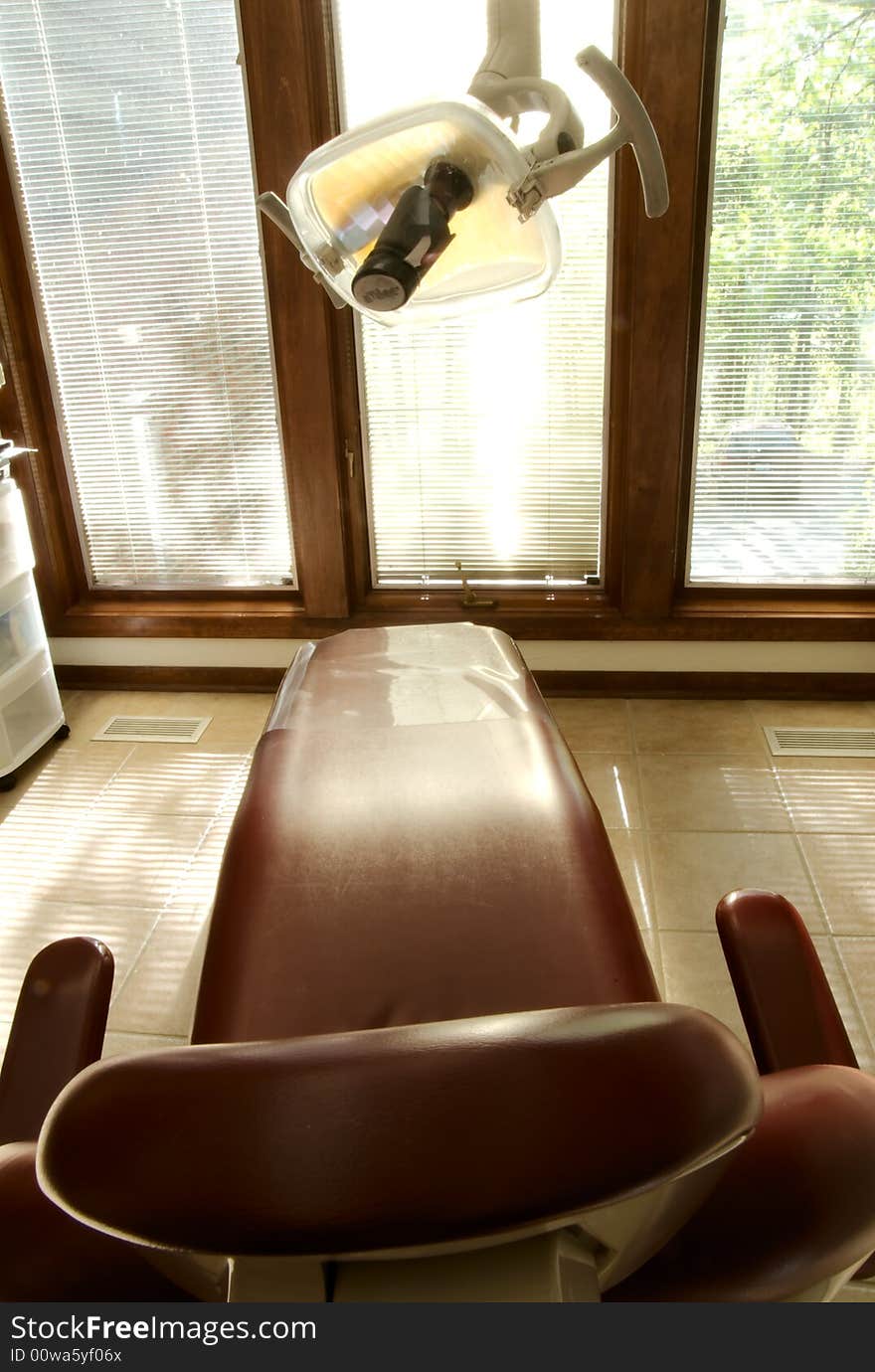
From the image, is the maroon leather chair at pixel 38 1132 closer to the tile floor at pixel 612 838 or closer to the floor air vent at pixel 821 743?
the tile floor at pixel 612 838

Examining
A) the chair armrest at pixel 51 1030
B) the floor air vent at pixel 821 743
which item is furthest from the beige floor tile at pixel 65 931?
the floor air vent at pixel 821 743

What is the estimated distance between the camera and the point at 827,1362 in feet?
2.54

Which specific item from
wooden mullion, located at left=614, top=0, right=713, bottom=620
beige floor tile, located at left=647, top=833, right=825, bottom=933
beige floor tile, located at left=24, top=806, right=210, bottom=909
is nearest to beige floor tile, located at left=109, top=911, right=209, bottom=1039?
beige floor tile, located at left=24, top=806, right=210, bottom=909

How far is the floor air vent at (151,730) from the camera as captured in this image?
316 centimetres

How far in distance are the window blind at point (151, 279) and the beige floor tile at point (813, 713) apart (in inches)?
62.6

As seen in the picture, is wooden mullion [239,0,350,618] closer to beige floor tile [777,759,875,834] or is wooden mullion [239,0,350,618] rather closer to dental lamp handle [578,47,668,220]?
beige floor tile [777,759,875,834]

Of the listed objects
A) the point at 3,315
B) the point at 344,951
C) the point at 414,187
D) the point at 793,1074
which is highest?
the point at 414,187

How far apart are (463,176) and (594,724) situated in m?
2.26

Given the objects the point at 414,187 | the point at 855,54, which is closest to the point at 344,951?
the point at 414,187

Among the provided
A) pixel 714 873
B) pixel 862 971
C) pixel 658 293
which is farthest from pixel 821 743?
pixel 658 293

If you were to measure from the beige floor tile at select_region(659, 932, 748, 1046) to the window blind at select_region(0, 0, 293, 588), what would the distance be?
1775 mm

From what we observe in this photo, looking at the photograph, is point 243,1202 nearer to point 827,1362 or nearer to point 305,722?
point 827,1362

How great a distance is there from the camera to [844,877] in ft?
7.89

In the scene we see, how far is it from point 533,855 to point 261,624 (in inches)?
79.2
